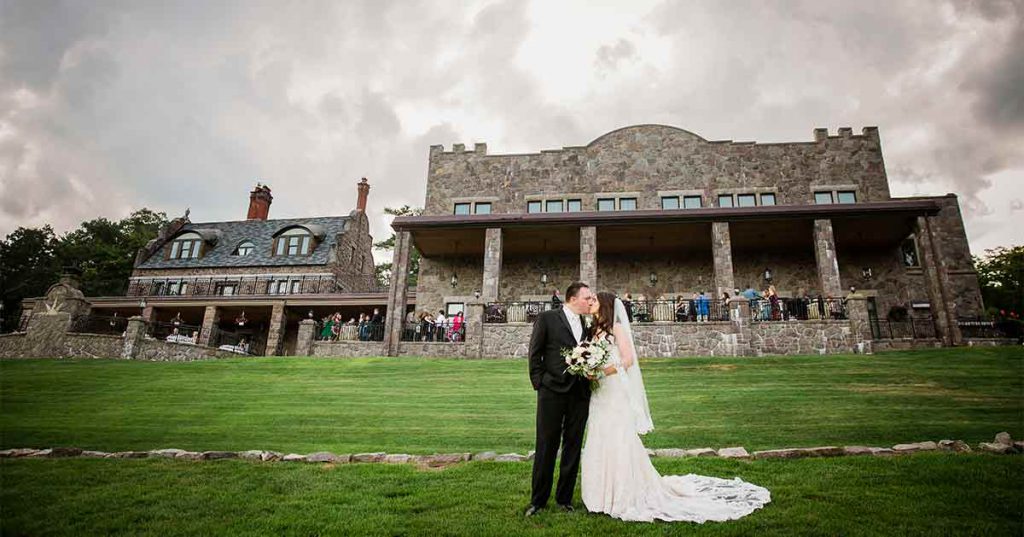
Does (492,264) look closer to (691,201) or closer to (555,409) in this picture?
(691,201)

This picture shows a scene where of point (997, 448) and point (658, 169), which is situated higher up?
point (658, 169)

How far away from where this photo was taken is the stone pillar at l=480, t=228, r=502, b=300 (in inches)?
715

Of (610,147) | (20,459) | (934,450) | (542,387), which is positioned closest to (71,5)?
(20,459)

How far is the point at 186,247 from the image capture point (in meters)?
33.9

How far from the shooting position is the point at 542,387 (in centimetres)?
451

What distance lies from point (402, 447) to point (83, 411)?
25.6 ft

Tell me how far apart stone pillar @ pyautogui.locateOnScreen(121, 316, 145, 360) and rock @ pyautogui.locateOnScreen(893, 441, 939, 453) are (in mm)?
23572

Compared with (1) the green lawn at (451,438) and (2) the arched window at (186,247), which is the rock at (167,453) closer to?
(1) the green lawn at (451,438)

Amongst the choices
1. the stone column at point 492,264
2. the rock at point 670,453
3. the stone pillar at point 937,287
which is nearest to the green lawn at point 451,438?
the rock at point 670,453

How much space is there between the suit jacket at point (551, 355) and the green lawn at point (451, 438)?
1082mm

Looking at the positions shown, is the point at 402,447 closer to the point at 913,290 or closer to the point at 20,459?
the point at 20,459

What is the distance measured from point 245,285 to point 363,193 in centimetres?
996

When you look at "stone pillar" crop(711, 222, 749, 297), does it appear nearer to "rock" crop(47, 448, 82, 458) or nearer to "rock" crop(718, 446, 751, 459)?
"rock" crop(718, 446, 751, 459)

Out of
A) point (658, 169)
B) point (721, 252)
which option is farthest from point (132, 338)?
point (658, 169)
